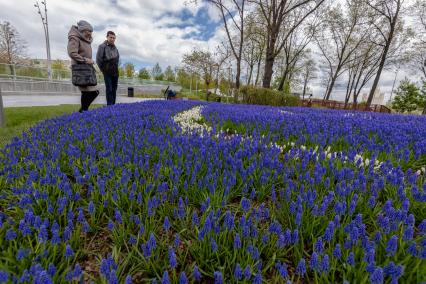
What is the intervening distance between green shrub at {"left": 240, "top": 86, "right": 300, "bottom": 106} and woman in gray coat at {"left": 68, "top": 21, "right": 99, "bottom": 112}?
38.3ft

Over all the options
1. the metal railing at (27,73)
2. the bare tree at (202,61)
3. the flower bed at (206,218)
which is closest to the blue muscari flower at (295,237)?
the flower bed at (206,218)

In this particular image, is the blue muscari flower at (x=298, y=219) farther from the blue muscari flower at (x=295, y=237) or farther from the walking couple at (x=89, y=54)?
the walking couple at (x=89, y=54)

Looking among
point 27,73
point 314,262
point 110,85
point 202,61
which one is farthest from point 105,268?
point 202,61

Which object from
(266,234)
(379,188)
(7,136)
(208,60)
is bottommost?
(7,136)

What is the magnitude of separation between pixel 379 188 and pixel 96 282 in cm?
249

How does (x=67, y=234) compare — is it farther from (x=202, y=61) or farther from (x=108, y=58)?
(x=202, y=61)

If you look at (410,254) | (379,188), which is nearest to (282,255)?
(410,254)

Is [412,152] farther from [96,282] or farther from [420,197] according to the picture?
[96,282]

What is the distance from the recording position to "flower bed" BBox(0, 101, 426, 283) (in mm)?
1450

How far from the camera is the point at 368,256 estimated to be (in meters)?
1.39

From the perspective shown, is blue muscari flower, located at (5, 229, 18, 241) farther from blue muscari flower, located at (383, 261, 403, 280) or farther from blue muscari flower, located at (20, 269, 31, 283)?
blue muscari flower, located at (383, 261, 403, 280)

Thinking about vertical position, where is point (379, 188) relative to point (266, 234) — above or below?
above

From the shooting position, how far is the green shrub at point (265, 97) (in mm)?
16547

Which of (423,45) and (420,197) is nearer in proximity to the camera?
(420,197)
